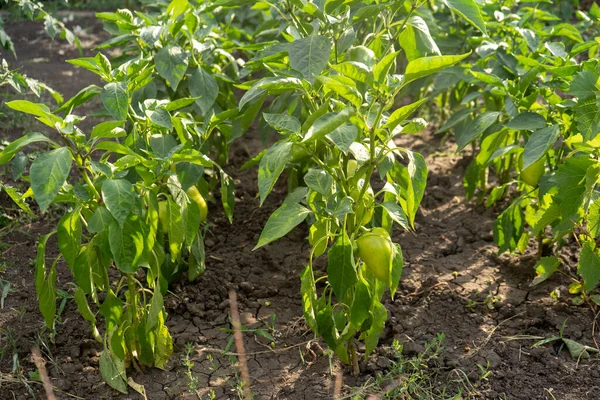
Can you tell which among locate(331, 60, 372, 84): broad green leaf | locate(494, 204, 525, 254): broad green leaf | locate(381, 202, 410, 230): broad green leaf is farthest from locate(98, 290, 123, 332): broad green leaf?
locate(494, 204, 525, 254): broad green leaf

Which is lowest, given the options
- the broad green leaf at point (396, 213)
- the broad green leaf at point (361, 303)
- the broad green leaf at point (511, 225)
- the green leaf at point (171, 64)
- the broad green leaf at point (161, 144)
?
the broad green leaf at point (511, 225)

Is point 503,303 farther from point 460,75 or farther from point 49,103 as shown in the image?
point 49,103

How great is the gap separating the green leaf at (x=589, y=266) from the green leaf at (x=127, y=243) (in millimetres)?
1746

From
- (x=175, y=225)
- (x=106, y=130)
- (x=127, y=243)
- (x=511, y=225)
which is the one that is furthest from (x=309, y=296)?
(x=511, y=225)

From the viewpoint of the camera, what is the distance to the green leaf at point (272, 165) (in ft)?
7.62

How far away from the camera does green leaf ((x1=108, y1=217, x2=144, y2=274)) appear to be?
7.84ft

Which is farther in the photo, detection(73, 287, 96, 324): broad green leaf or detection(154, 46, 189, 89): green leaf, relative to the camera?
detection(154, 46, 189, 89): green leaf

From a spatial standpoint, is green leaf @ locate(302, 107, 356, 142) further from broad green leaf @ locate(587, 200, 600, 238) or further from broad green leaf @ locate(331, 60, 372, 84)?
broad green leaf @ locate(587, 200, 600, 238)

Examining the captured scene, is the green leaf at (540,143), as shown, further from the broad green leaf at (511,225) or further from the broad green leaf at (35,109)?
the broad green leaf at (35,109)

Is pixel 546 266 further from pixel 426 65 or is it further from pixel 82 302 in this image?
pixel 82 302

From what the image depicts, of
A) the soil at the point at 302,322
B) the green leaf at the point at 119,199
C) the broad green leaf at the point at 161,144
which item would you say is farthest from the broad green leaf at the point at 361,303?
the broad green leaf at the point at 161,144

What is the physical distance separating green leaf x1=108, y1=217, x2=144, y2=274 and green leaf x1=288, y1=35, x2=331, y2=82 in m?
0.74

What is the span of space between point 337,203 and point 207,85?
1.23 m

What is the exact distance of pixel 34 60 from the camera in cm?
603
